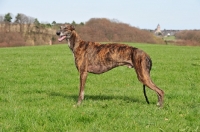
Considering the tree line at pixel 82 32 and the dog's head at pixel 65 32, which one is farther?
the tree line at pixel 82 32

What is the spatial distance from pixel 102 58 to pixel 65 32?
4.27 feet

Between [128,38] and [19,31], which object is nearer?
[19,31]

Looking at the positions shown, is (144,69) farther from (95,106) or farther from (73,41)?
(73,41)

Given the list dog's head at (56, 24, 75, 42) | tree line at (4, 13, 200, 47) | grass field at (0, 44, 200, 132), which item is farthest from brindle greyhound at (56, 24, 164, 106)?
tree line at (4, 13, 200, 47)

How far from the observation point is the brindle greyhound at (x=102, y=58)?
8281 millimetres

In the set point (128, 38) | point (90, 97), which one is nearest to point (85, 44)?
point (90, 97)

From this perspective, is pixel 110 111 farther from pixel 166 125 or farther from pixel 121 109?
pixel 166 125

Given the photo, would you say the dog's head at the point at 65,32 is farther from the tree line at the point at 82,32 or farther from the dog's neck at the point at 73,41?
the tree line at the point at 82,32

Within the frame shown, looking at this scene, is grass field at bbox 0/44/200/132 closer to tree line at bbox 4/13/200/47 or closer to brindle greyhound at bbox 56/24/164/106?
brindle greyhound at bbox 56/24/164/106

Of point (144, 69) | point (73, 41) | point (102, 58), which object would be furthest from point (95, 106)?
point (73, 41)

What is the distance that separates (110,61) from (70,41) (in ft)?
4.38

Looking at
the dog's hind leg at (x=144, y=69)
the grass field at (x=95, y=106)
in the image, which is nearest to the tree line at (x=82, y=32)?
the grass field at (x=95, y=106)

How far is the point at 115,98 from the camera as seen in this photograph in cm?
962

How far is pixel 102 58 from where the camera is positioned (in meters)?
8.76
